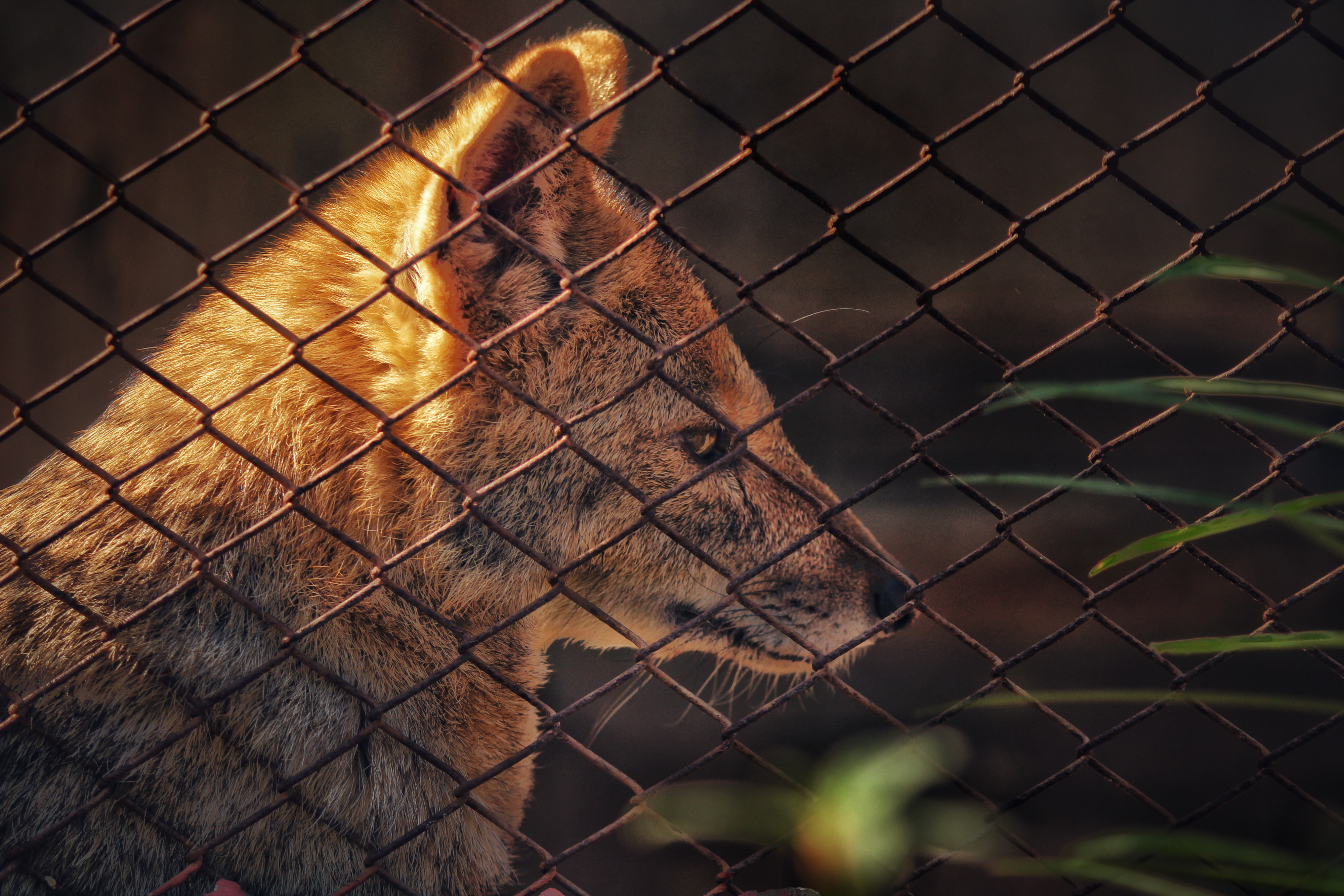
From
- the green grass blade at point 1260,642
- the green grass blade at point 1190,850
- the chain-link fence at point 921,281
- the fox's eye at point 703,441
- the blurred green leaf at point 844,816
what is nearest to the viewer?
the green grass blade at point 1190,850

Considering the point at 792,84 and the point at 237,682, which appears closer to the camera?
the point at 237,682

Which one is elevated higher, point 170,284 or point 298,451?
point 298,451

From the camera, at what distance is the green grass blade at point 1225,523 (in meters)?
1.22

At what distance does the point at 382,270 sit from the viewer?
153 cm

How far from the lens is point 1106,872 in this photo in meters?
1.20

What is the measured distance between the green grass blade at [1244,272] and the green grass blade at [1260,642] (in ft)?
1.72

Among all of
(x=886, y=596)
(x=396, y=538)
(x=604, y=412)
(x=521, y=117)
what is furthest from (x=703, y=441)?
(x=521, y=117)

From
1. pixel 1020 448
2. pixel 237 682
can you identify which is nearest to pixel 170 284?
pixel 237 682

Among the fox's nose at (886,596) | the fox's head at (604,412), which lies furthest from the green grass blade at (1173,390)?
the fox's nose at (886,596)

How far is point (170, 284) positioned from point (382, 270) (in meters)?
3.98

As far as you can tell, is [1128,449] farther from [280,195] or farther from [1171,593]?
[280,195]

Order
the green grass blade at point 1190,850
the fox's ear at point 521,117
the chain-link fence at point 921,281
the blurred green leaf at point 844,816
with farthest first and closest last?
the chain-link fence at point 921,281, the fox's ear at point 521,117, the blurred green leaf at point 844,816, the green grass blade at point 1190,850

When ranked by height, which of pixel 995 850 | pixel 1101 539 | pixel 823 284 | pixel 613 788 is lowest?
pixel 613 788

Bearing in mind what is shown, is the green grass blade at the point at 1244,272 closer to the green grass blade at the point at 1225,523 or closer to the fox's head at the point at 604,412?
the green grass blade at the point at 1225,523
